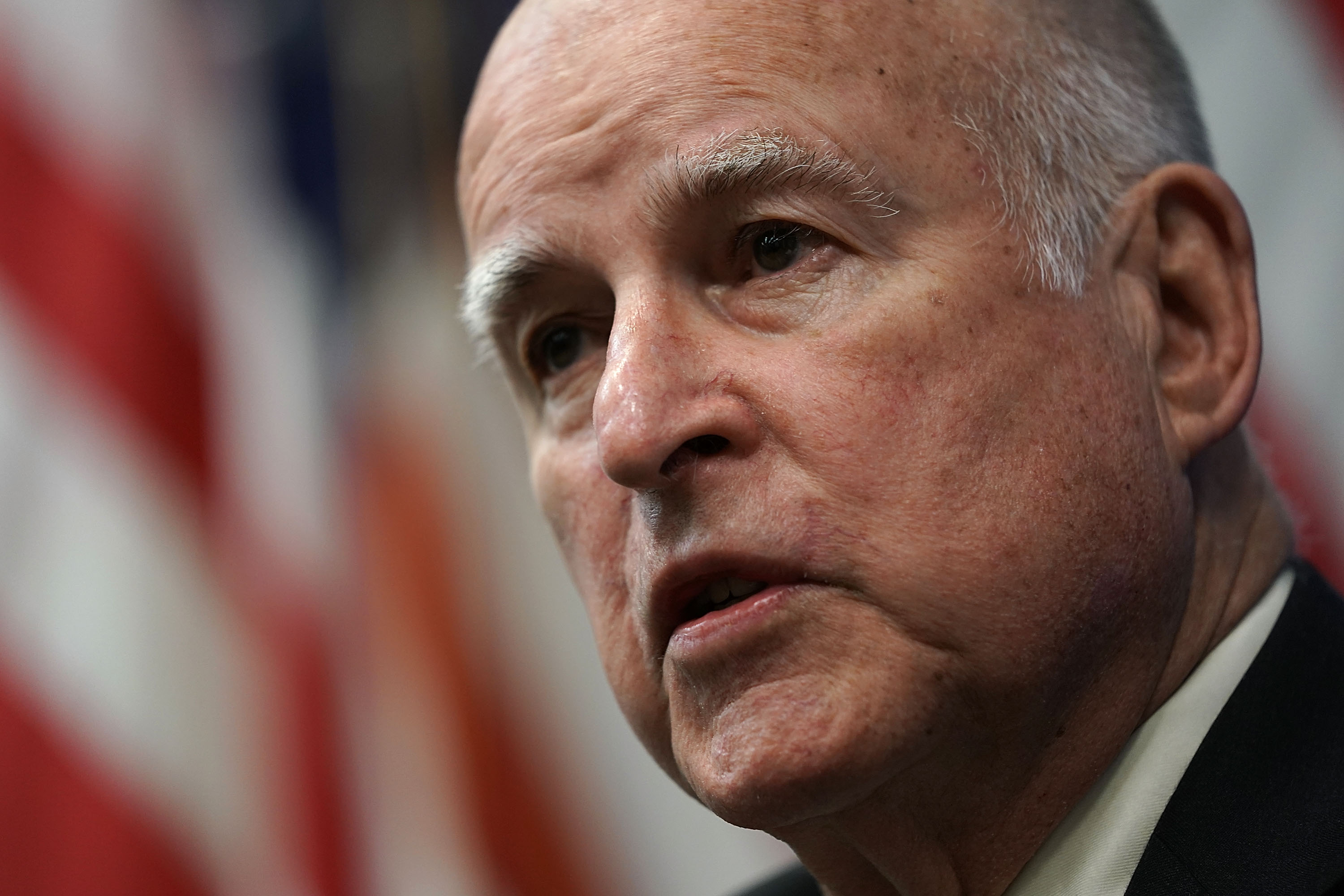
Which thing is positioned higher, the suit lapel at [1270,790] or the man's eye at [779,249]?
the man's eye at [779,249]

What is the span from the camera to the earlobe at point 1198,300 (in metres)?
1.22

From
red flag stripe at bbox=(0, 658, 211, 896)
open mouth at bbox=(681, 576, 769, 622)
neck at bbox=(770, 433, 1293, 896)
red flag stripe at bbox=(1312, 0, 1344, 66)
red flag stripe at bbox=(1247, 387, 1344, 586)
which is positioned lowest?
red flag stripe at bbox=(0, 658, 211, 896)

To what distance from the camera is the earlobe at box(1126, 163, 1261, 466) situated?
122cm

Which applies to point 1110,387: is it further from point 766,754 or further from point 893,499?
point 766,754

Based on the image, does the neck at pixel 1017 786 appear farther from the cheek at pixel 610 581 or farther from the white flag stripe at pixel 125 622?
the white flag stripe at pixel 125 622

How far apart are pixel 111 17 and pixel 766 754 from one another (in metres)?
2.80

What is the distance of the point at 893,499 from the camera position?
1.07 m

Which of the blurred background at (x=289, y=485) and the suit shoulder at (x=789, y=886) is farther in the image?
the blurred background at (x=289, y=485)

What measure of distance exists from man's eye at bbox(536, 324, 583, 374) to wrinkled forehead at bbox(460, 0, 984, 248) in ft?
0.63

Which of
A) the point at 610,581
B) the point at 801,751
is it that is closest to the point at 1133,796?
the point at 801,751

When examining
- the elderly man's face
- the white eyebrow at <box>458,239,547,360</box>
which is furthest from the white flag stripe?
the elderly man's face

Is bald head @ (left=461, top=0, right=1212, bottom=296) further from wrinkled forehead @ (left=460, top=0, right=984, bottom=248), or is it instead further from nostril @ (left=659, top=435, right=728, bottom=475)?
nostril @ (left=659, top=435, right=728, bottom=475)

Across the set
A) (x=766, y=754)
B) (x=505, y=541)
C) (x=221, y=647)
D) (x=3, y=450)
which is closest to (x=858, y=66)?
(x=766, y=754)

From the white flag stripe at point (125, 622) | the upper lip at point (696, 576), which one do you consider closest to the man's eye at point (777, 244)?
the upper lip at point (696, 576)
